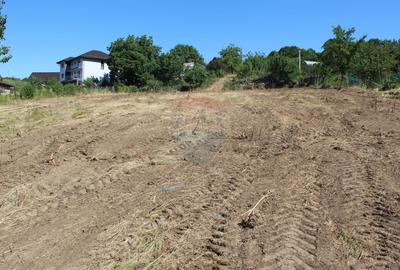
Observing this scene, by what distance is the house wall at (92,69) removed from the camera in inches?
3117

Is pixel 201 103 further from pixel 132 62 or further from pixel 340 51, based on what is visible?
pixel 132 62

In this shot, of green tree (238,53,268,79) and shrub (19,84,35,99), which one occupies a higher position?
green tree (238,53,268,79)

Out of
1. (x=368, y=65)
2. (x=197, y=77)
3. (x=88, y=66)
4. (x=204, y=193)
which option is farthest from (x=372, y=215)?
(x=88, y=66)

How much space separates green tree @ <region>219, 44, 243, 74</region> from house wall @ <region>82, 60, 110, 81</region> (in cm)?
2304

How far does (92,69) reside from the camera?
80500mm

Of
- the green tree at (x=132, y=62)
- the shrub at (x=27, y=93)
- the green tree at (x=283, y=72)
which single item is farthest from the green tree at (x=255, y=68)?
the shrub at (x=27, y=93)

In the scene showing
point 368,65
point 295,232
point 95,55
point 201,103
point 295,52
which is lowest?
point 295,232

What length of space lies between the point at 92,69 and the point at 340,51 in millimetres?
60760

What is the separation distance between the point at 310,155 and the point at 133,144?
3621 millimetres

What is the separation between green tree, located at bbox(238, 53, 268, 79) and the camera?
43356 millimetres

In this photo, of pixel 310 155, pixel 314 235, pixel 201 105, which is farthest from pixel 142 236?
pixel 201 105

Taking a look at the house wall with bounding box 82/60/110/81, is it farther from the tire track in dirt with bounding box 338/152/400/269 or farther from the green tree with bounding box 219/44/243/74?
the tire track in dirt with bounding box 338/152/400/269

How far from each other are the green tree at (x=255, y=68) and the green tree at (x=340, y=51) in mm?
14398

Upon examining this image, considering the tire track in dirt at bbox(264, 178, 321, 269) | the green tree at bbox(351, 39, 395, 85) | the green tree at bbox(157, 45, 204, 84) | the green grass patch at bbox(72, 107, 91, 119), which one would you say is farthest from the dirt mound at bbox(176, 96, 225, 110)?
the green tree at bbox(157, 45, 204, 84)
